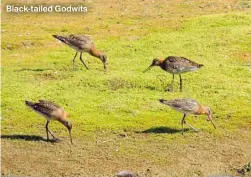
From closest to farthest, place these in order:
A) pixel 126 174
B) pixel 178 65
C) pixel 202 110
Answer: pixel 126 174, pixel 202 110, pixel 178 65

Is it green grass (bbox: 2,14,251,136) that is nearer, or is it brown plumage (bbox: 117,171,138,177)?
brown plumage (bbox: 117,171,138,177)

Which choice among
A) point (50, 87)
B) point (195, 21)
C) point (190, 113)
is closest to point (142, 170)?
point (190, 113)

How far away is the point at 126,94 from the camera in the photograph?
1897cm

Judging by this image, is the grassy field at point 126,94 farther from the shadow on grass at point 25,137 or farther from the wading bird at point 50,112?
the wading bird at point 50,112

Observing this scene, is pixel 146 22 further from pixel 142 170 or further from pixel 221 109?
pixel 142 170

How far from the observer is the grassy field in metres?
15.2

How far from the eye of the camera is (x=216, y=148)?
15.9 metres

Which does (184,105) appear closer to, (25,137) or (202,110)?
(202,110)

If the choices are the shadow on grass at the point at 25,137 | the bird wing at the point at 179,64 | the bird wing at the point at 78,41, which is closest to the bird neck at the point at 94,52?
the bird wing at the point at 78,41

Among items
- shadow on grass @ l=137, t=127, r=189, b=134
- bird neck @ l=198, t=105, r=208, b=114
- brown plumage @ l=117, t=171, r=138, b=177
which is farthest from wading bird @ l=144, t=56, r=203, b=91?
brown plumage @ l=117, t=171, r=138, b=177

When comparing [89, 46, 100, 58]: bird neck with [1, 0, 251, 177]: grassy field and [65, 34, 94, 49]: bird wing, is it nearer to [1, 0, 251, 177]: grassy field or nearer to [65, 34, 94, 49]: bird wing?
[65, 34, 94, 49]: bird wing

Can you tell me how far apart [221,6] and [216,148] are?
1685 cm

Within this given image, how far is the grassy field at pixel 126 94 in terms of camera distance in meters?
15.2

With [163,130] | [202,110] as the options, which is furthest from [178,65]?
[163,130]
